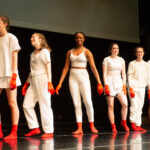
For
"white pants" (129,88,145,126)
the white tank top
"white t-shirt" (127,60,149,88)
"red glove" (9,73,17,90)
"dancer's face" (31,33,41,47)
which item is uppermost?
"dancer's face" (31,33,41,47)

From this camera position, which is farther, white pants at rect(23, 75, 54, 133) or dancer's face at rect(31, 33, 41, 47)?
dancer's face at rect(31, 33, 41, 47)

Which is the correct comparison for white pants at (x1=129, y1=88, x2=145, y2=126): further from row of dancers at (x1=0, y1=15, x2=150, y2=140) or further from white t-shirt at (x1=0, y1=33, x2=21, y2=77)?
white t-shirt at (x1=0, y1=33, x2=21, y2=77)

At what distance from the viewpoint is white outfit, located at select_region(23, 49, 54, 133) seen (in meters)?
4.36

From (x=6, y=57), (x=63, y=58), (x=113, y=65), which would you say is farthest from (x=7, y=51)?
(x=63, y=58)

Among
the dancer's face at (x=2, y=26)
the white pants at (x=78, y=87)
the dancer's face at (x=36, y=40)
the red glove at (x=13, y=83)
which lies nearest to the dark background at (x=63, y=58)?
the white pants at (x=78, y=87)

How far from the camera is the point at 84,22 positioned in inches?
280

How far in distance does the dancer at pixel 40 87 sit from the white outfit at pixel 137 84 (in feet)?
5.85

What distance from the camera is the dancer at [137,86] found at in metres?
5.71

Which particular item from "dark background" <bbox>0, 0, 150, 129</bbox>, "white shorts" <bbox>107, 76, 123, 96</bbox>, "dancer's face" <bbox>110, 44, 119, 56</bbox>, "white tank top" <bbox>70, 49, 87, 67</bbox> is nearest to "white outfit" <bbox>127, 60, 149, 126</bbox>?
"white shorts" <bbox>107, 76, 123, 96</bbox>

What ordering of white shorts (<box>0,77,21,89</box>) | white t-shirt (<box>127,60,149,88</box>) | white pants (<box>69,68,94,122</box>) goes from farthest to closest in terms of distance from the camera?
white t-shirt (<box>127,60,149,88</box>) < white pants (<box>69,68,94,122</box>) < white shorts (<box>0,77,21,89</box>)

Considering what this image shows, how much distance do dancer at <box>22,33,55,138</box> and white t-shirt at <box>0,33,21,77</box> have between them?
491mm

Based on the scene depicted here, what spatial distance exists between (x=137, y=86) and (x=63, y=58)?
1.90 meters

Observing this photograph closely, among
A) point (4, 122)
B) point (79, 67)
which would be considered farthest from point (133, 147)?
point (4, 122)

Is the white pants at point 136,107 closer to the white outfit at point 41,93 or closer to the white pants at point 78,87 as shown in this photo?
the white pants at point 78,87
